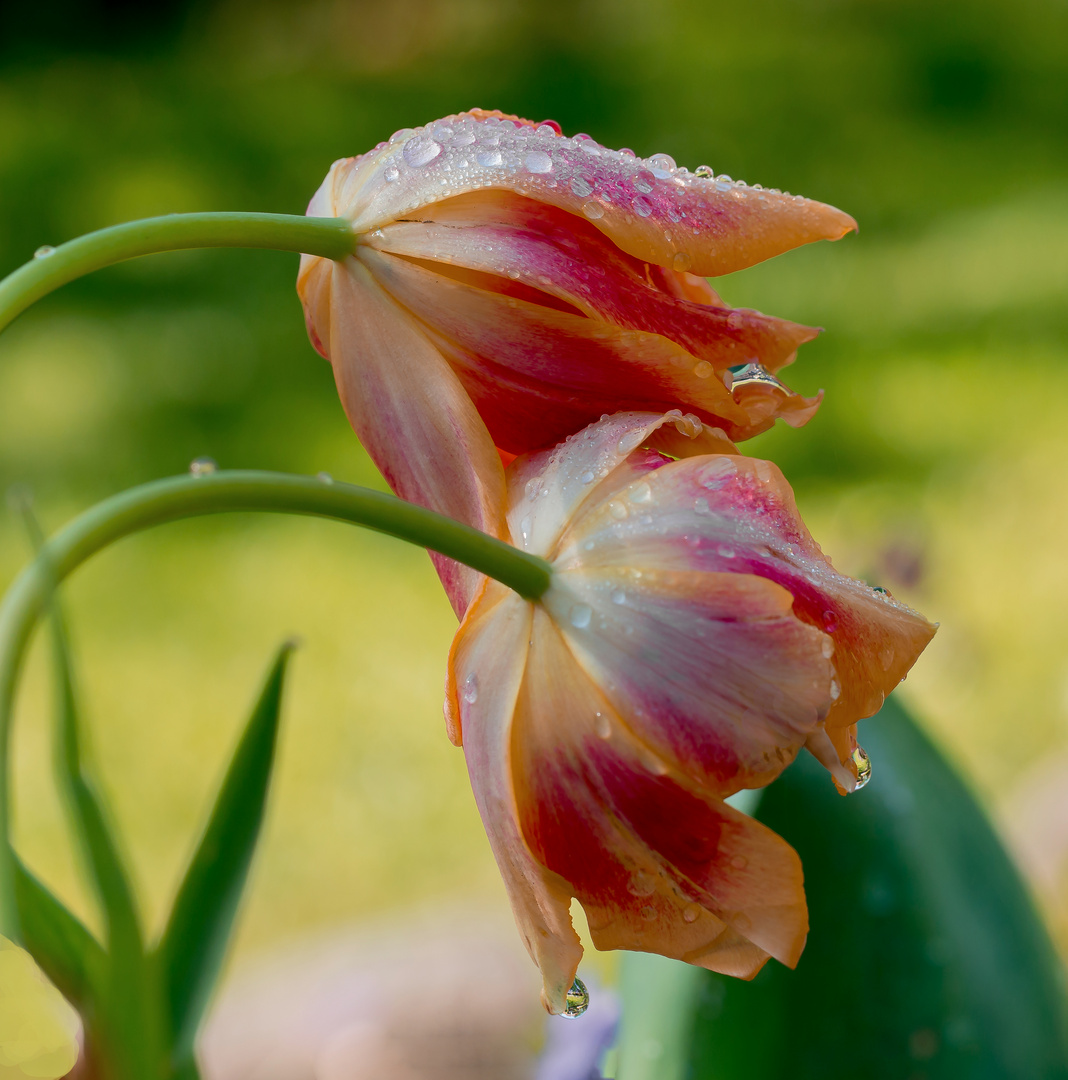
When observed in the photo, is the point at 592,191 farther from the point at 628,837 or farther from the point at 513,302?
the point at 628,837

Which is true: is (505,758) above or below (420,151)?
below

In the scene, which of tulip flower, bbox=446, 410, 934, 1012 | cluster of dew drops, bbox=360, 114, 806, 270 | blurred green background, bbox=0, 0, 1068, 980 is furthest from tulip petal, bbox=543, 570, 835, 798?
blurred green background, bbox=0, 0, 1068, 980

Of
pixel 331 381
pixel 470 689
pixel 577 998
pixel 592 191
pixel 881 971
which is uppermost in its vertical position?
pixel 592 191

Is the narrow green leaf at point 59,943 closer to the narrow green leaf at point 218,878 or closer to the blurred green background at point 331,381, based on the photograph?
the narrow green leaf at point 218,878

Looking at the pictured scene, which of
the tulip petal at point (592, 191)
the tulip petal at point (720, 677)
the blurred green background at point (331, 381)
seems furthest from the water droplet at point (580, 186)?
the blurred green background at point (331, 381)

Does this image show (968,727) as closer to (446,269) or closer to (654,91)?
(446,269)

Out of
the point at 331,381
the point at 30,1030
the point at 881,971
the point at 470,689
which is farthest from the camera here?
the point at 331,381

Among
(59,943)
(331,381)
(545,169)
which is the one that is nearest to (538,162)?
(545,169)
